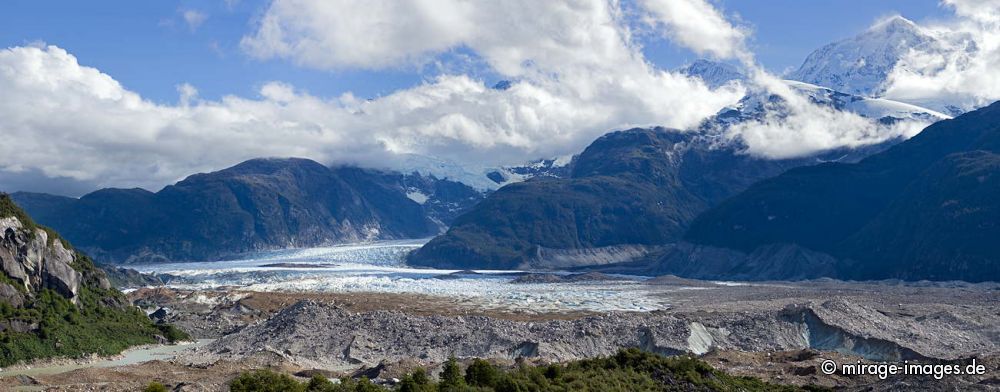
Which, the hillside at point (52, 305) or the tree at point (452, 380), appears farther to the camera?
the hillside at point (52, 305)

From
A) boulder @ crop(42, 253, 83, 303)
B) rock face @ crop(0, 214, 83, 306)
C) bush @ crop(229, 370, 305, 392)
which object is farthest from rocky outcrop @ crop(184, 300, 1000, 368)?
bush @ crop(229, 370, 305, 392)

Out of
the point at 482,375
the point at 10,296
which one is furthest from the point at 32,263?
the point at 482,375

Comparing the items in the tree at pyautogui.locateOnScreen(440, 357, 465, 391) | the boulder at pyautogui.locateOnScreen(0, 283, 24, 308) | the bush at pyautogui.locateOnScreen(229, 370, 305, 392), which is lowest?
the bush at pyautogui.locateOnScreen(229, 370, 305, 392)

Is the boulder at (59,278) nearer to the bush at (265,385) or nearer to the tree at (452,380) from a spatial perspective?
the bush at (265,385)

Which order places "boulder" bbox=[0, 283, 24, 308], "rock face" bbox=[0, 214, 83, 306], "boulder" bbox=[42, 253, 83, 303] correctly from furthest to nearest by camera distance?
"boulder" bbox=[42, 253, 83, 303]
"rock face" bbox=[0, 214, 83, 306]
"boulder" bbox=[0, 283, 24, 308]

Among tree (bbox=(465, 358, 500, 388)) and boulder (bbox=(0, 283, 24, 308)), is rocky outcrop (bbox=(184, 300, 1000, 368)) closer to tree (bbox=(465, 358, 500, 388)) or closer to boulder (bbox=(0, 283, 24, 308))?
boulder (bbox=(0, 283, 24, 308))

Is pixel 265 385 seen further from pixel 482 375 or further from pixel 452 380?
pixel 482 375

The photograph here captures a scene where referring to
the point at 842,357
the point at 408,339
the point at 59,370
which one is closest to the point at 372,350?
the point at 408,339

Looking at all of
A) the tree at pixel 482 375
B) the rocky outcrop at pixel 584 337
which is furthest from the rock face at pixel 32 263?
the tree at pixel 482 375

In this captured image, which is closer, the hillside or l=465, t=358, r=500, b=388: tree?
l=465, t=358, r=500, b=388: tree
